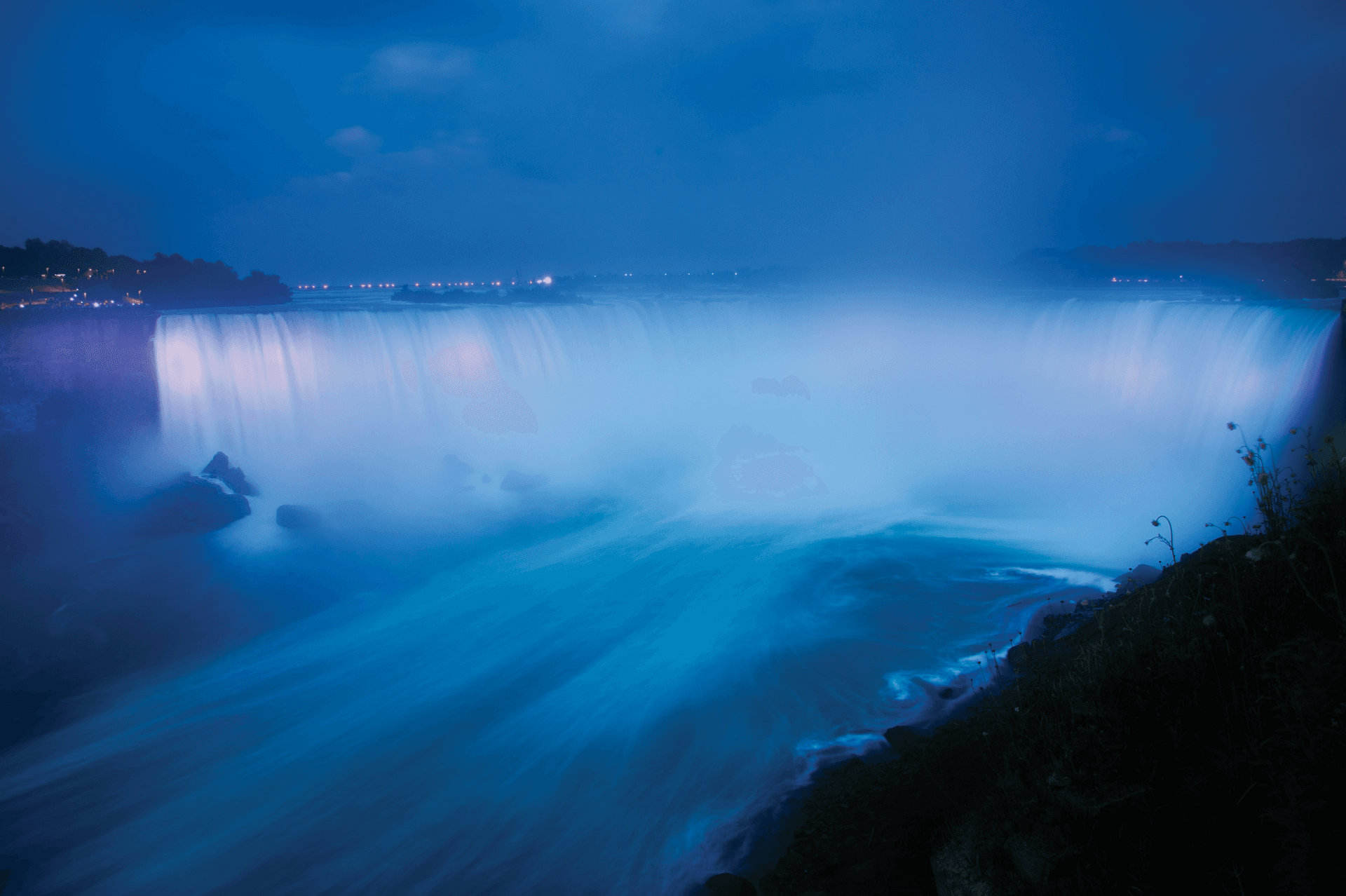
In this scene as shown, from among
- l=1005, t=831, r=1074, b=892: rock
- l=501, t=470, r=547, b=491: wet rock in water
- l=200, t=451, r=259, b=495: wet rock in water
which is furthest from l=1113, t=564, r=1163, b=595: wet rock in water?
l=200, t=451, r=259, b=495: wet rock in water

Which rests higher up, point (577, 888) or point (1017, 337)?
point (1017, 337)

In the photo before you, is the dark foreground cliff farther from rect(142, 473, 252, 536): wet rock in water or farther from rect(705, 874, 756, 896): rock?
rect(142, 473, 252, 536): wet rock in water

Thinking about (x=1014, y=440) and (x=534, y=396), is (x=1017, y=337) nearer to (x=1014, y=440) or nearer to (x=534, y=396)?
(x=1014, y=440)

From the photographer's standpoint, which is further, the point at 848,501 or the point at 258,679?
the point at 848,501

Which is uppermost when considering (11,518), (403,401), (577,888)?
(403,401)

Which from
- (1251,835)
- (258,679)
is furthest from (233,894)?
(1251,835)

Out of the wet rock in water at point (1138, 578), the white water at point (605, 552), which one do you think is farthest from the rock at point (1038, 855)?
the wet rock in water at point (1138, 578)

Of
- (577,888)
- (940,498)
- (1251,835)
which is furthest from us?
(940,498)

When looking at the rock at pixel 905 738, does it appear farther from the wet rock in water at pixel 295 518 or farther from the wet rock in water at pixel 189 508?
the wet rock in water at pixel 189 508
